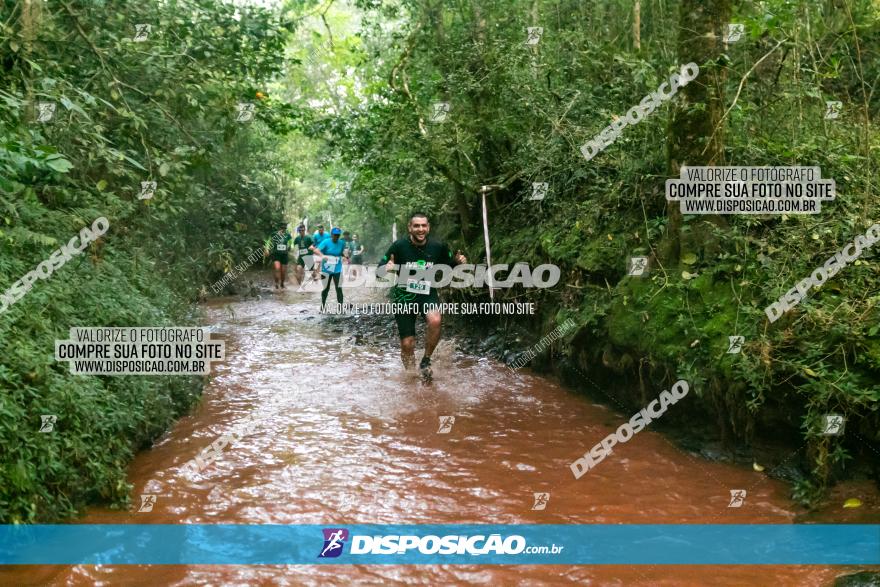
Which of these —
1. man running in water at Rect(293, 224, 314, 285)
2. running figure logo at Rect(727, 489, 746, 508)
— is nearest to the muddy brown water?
running figure logo at Rect(727, 489, 746, 508)

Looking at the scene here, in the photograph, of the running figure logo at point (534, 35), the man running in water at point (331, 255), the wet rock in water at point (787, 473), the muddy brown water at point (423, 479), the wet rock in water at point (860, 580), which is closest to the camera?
the wet rock in water at point (860, 580)

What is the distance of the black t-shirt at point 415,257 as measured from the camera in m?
8.33

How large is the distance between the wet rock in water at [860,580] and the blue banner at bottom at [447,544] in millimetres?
254

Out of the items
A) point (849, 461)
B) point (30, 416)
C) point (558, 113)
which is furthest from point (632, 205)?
point (30, 416)

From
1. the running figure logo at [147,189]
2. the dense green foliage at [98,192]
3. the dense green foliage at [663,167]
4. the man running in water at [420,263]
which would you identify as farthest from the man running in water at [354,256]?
the running figure logo at [147,189]

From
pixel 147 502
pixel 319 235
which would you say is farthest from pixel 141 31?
pixel 319 235

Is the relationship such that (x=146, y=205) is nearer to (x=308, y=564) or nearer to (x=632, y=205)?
(x=308, y=564)

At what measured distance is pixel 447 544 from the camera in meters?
4.34

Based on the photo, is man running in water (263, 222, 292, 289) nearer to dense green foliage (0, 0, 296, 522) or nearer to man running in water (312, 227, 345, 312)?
man running in water (312, 227, 345, 312)

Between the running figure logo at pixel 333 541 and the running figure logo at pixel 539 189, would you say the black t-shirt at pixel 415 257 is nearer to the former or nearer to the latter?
the running figure logo at pixel 539 189

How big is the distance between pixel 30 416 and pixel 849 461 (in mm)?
5861

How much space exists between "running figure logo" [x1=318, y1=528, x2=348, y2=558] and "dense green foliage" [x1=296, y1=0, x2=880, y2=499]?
11.1 ft

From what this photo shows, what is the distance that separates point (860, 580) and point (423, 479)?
121 inches

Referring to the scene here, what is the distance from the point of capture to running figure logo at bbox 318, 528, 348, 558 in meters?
4.23
